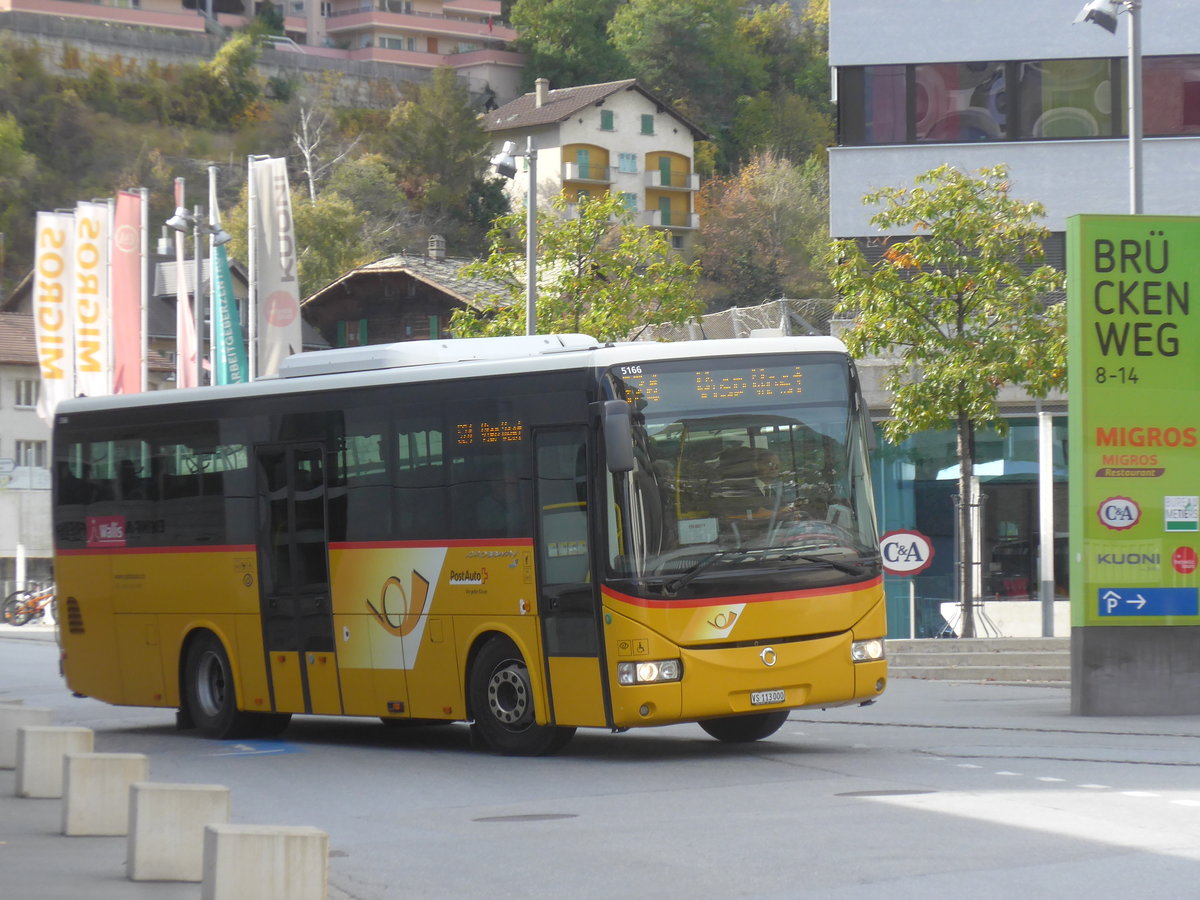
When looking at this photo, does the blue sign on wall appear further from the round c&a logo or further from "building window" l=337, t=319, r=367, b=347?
"building window" l=337, t=319, r=367, b=347

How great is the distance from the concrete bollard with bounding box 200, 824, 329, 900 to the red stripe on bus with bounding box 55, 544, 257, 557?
30.7 ft

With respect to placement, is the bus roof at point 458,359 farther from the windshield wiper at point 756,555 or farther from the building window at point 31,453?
the building window at point 31,453

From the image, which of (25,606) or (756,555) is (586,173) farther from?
(756,555)

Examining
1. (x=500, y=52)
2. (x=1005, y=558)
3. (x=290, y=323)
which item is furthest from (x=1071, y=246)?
(x=500, y=52)

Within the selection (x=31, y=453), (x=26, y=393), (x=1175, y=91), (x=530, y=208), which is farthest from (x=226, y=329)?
(x=31, y=453)

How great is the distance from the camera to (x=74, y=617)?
63.7ft

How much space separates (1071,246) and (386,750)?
7292 mm

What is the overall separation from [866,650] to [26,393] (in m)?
69.1

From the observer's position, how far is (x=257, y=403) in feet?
56.6

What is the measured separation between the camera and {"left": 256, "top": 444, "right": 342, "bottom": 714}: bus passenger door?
16.5 metres

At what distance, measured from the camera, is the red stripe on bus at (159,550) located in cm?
1730

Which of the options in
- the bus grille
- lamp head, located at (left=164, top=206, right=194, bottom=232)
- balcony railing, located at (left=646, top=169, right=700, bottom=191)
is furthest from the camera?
balcony railing, located at (left=646, top=169, right=700, bottom=191)

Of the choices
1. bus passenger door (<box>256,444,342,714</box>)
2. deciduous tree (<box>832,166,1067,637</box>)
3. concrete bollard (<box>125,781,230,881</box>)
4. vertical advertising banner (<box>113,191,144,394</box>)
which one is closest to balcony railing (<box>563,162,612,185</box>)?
vertical advertising banner (<box>113,191,144,394</box>)

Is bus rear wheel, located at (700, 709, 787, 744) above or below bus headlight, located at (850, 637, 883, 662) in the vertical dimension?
below
